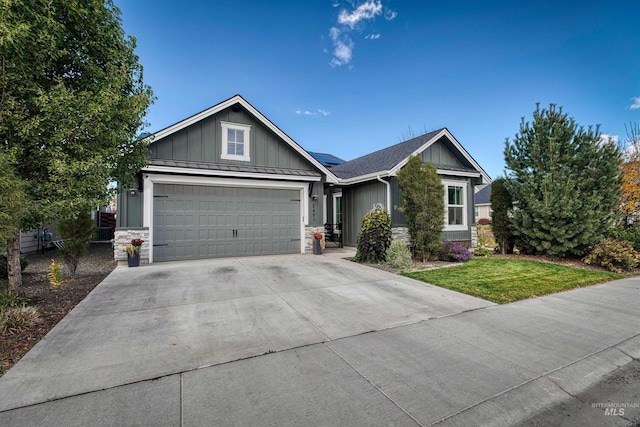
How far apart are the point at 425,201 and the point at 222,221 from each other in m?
6.64

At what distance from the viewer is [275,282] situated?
6.27m

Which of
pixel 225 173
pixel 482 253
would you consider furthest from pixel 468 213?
pixel 225 173

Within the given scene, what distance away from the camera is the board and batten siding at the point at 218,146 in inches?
354

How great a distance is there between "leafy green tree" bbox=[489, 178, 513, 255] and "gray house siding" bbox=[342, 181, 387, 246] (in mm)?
4187

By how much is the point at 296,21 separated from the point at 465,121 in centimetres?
1289

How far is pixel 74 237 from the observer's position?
6.86 m

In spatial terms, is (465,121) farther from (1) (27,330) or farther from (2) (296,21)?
(1) (27,330)

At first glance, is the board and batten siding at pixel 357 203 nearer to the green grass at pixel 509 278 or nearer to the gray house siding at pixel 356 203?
the gray house siding at pixel 356 203

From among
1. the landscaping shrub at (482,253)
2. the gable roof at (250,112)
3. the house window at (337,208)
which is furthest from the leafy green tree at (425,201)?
the house window at (337,208)

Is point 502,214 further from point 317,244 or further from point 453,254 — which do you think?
point 317,244

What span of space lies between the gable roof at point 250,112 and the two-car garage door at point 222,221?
4.67 feet

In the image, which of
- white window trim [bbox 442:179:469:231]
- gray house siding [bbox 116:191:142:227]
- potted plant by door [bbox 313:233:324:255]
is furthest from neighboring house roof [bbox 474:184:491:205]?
gray house siding [bbox 116:191:142:227]

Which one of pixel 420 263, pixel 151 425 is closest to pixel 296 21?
pixel 420 263

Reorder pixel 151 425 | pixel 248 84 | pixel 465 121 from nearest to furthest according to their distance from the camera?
pixel 151 425, pixel 248 84, pixel 465 121
